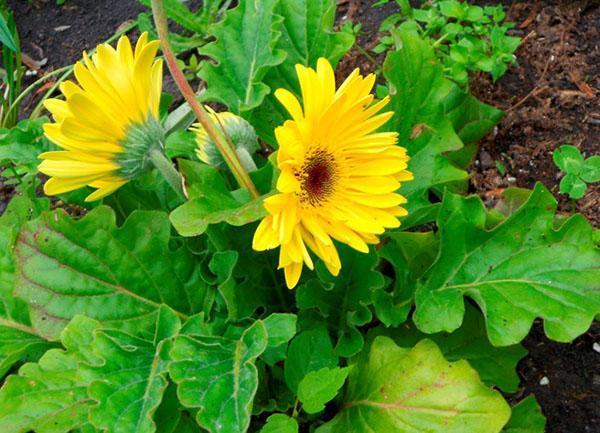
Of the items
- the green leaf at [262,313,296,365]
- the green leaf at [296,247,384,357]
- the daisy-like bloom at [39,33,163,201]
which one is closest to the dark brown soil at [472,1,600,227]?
the green leaf at [296,247,384,357]

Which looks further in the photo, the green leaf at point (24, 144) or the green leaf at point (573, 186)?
the green leaf at point (573, 186)

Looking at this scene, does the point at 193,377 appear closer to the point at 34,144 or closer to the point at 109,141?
the point at 109,141

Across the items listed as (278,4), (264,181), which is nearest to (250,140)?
(264,181)

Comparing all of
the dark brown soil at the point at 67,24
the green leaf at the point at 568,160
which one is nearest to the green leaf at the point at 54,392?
the green leaf at the point at 568,160

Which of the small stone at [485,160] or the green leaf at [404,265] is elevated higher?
the green leaf at [404,265]

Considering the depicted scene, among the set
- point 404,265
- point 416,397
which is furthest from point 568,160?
point 416,397

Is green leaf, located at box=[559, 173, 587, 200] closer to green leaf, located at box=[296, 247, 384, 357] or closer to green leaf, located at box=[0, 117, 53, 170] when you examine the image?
green leaf, located at box=[296, 247, 384, 357]

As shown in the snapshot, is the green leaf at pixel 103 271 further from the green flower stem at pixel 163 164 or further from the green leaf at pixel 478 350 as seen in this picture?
the green leaf at pixel 478 350
